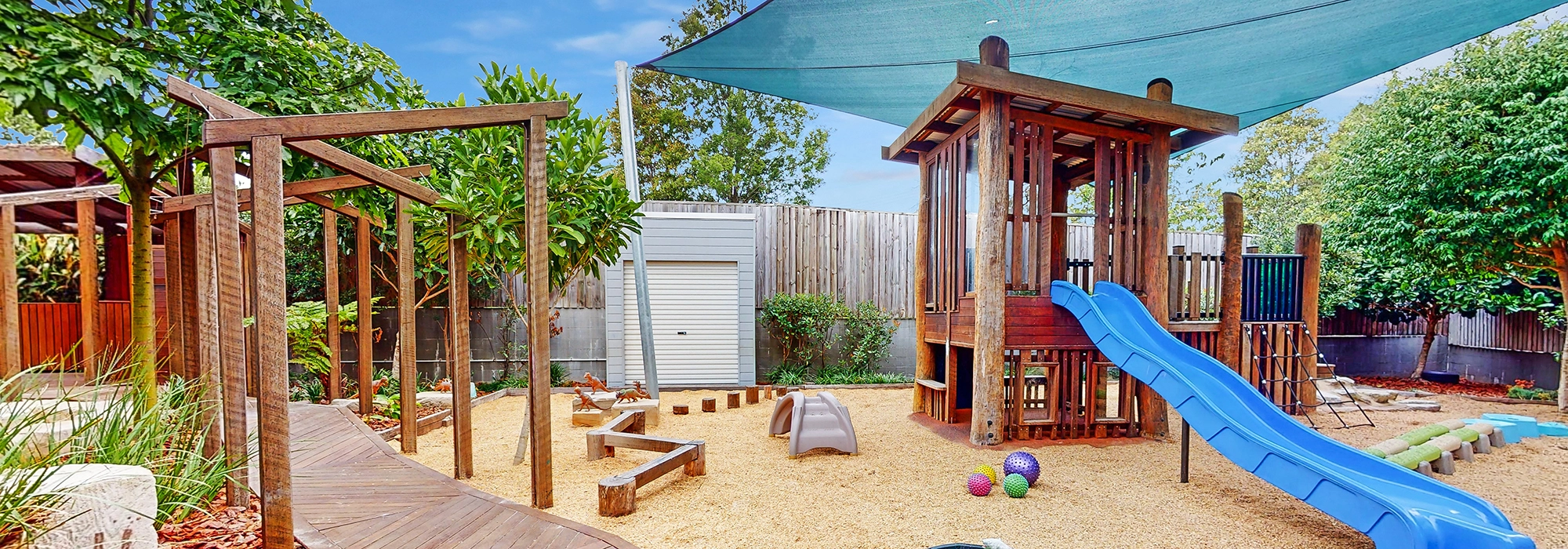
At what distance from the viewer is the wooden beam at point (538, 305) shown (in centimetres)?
333

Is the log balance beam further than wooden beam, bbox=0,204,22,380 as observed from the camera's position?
No

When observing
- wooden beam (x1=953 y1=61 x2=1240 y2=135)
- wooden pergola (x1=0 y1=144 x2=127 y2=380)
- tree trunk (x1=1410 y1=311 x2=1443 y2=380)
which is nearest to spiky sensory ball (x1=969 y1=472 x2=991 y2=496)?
wooden beam (x1=953 y1=61 x2=1240 y2=135)

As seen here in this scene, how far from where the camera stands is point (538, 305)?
3.37m

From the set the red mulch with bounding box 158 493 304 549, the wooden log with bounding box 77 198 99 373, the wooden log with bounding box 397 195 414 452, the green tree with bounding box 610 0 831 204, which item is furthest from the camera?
the green tree with bounding box 610 0 831 204

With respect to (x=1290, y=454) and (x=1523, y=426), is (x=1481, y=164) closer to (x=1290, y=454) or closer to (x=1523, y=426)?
(x=1523, y=426)

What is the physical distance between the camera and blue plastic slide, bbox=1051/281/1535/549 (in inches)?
117

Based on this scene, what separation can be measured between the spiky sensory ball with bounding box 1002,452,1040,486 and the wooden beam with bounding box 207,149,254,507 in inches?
167

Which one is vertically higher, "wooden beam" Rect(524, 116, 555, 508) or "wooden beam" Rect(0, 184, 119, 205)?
"wooden beam" Rect(0, 184, 119, 205)

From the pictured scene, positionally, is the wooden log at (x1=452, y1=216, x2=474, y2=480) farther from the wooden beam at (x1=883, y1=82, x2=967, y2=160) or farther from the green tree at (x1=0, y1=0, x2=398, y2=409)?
the wooden beam at (x1=883, y1=82, x2=967, y2=160)

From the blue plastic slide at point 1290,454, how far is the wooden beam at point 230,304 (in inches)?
196

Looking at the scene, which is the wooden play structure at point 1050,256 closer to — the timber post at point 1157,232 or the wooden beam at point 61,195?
the timber post at point 1157,232

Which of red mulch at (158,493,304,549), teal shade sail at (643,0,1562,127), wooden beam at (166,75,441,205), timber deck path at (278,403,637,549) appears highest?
teal shade sail at (643,0,1562,127)

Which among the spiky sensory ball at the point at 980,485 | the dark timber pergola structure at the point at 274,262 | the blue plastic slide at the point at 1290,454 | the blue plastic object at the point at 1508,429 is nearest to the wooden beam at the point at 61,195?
the dark timber pergola structure at the point at 274,262

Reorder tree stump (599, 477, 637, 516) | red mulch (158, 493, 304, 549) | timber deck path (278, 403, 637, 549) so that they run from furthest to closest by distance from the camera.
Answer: tree stump (599, 477, 637, 516) → timber deck path (278, 403, 637, 549) → red mulch (158, 493, 304, 549)
